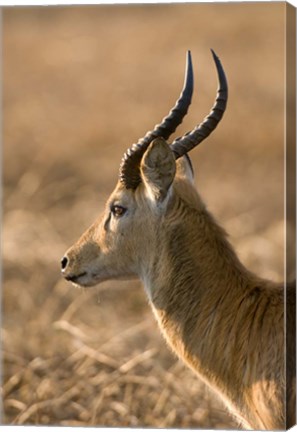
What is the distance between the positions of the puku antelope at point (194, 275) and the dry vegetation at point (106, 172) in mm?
1389

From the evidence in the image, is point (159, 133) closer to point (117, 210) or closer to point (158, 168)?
point (158, 168)

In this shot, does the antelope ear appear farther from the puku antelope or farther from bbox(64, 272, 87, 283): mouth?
bbox(64, 272, 87, 283): mouth

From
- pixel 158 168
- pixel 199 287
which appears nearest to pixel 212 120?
pixel 158 168

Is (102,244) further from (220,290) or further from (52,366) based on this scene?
(52,366)

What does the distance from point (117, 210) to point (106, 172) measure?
10.5 m

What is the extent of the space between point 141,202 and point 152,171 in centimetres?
36

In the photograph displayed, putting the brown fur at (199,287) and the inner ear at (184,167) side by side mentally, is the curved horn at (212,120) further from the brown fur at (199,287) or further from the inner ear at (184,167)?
the inner ear at (184,167)

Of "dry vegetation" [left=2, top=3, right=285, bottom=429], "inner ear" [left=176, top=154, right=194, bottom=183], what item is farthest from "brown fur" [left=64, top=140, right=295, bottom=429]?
"dry vegetation" [left=2, top=3, right=285, bottom=429]

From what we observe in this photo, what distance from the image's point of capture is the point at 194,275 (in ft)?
26.5

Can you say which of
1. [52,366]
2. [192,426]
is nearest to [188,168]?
[192,426]

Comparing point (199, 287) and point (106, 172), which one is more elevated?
point (106, 172)

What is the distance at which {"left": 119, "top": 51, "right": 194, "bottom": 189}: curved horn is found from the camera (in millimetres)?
7883

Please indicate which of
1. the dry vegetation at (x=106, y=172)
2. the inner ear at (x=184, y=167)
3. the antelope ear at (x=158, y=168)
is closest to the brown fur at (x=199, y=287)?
the antelope ear at (x=158, y=168)

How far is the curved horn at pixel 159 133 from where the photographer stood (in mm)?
7883
